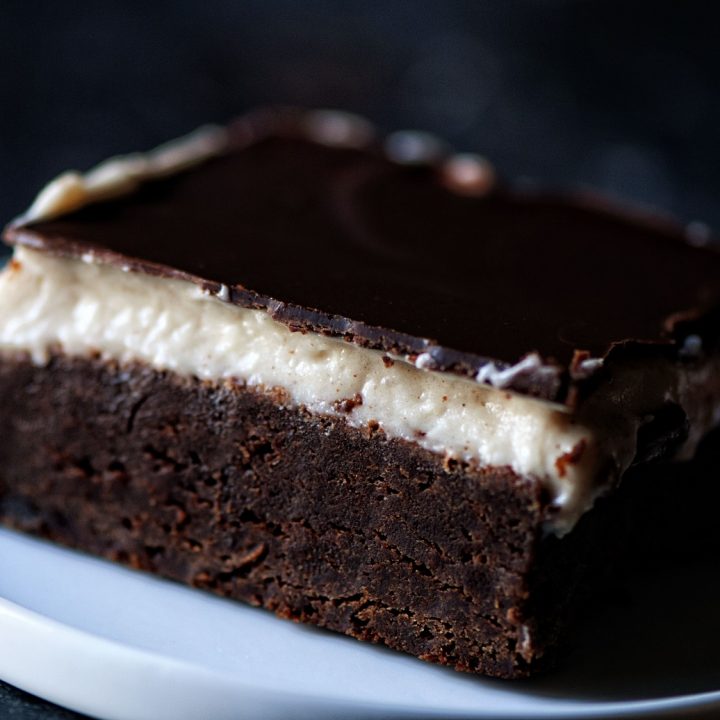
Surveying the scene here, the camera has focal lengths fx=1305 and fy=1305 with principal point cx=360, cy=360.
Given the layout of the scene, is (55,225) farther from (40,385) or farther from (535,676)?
(535,676)

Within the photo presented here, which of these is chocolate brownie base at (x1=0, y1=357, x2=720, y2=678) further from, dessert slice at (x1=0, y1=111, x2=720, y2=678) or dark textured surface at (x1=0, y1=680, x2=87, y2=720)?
dark textured surface at (x1=0, y1=680, x2=87, y2=720)

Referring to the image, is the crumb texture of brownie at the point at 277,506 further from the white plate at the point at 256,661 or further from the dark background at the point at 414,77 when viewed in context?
the dark background at the point at 414,77

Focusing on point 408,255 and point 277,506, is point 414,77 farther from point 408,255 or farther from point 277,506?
point 277,506

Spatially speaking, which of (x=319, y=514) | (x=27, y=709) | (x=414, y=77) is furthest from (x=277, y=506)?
(x=414, y=77)

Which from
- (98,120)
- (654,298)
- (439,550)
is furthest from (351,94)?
(439,550)

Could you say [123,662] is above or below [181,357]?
below

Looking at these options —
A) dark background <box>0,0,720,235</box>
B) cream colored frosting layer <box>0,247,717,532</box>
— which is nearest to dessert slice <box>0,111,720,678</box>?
cream colored frosting layer <box>0,247,717,532</box>

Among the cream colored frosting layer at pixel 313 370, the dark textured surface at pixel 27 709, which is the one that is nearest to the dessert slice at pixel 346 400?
the cream colored frosting layer at pixel 313 370
